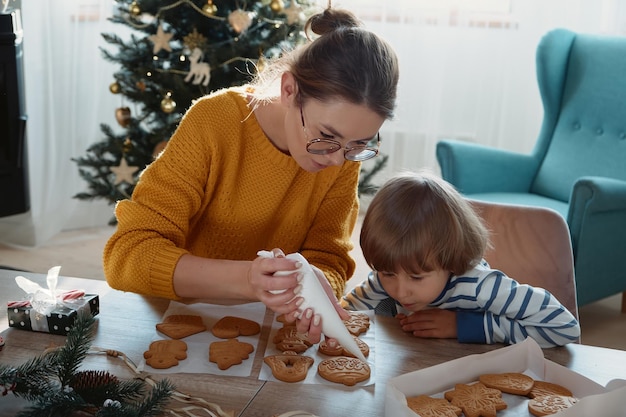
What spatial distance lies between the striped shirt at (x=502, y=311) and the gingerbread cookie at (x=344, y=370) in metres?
0.23

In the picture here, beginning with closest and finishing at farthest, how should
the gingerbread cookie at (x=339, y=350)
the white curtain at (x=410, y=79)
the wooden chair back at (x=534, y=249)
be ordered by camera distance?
the gingerbread cookie at (x=339, y=350) < the wooden chair back at (x=534, y=249) < the white curtain at (x=410, y=79)

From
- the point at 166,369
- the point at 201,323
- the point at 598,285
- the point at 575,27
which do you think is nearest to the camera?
the point at 166,369

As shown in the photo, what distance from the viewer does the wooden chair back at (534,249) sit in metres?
1.74

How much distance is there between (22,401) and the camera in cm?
112

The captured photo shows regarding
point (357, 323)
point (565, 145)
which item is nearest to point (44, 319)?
point (357, 323)

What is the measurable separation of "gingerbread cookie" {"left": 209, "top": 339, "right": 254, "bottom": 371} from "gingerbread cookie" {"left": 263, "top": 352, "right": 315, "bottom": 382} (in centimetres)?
4

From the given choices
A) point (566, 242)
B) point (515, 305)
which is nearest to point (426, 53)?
point (566, 242)

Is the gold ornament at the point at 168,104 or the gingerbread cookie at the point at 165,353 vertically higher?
the gingerbread cookie at the point at 165,353

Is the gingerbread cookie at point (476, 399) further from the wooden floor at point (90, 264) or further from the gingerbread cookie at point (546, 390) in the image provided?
the wooden floor at point (90, 264)

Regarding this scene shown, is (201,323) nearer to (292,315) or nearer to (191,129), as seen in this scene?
(292,315)

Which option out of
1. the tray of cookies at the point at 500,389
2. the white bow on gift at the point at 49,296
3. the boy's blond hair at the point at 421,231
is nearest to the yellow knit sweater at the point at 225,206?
the white bow on gift at the point at 49,296

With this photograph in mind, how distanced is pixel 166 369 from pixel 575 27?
12.1 feet

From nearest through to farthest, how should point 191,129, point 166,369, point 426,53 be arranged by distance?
point 166,369 → point 191,129 → point 426,53

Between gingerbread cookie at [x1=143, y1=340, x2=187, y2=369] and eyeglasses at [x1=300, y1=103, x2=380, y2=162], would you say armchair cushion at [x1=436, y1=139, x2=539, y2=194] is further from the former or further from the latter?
gingerbread cookie at [x1=143, y1=340, x2=187, y2=369]
